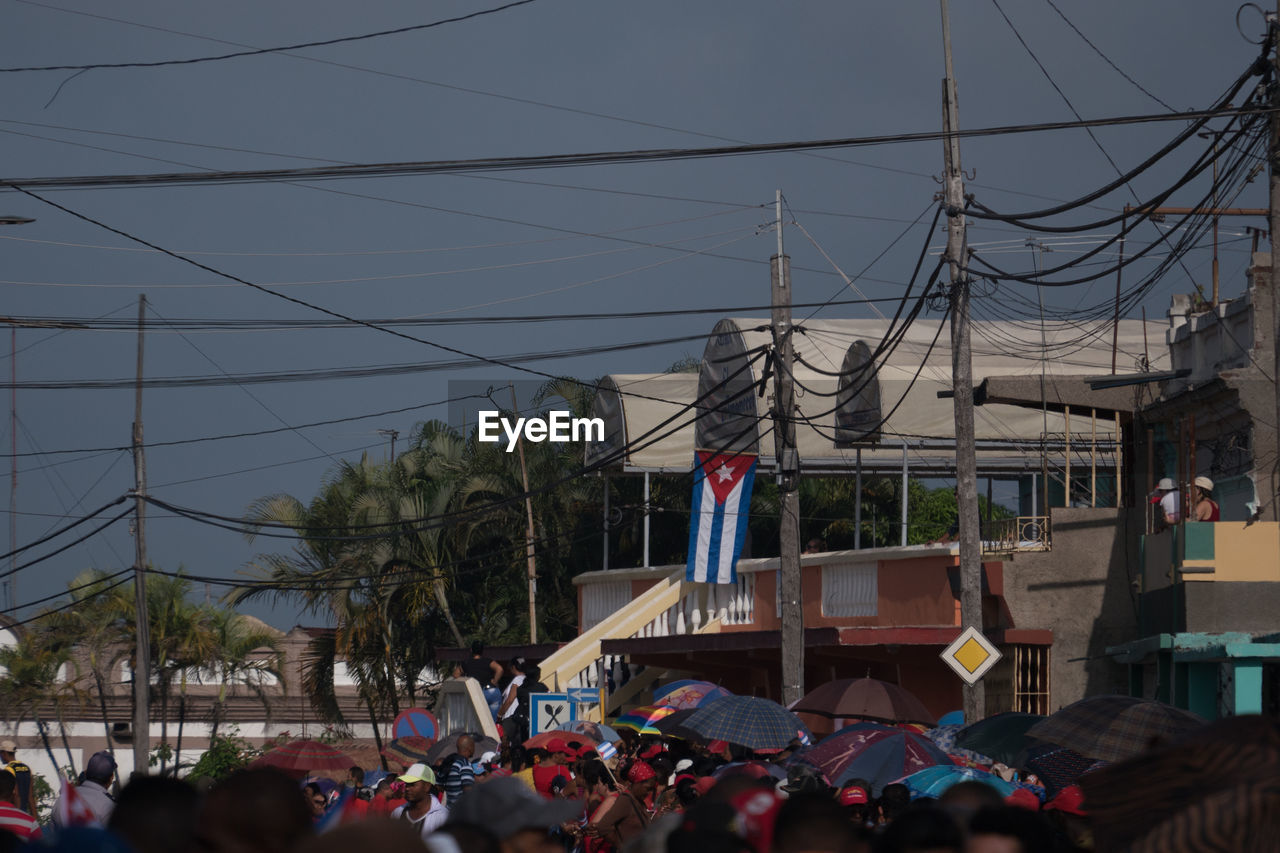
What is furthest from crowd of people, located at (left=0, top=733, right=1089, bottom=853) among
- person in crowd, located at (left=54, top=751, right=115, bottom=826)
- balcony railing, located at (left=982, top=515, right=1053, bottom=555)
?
balcony railing, located at (left=982, top=515, right=1053, bottom=555)

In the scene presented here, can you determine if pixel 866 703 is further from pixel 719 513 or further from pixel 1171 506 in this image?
pixel 719 513

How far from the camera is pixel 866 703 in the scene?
631 inches

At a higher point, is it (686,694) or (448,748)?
(686,694)

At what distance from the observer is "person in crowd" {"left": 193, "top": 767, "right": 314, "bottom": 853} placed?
4.03 m

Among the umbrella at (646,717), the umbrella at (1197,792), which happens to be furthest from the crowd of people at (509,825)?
the umbrella at (646,717)

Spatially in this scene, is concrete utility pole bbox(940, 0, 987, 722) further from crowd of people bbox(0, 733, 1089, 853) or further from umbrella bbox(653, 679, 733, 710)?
crowd of people bbox(0, 733, 1089, 853)

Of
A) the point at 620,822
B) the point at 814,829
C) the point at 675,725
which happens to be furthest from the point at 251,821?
the point at 675,725

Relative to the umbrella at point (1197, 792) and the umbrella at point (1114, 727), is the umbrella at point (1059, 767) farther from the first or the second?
the umbrella at point (1197, 792)

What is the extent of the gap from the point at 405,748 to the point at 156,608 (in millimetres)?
18684

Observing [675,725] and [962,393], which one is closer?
[675,725]

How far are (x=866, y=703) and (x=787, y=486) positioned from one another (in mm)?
4532

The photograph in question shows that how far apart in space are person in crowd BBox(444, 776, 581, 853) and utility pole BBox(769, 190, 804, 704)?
584 inches

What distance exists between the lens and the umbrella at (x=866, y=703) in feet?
52.1

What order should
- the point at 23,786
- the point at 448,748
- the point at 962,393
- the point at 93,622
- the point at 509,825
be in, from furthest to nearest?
1. the point at 93,622
2. the point at 448,748
3. the point at 962,393
4. the point at 23,786
5. the point at 509,825
